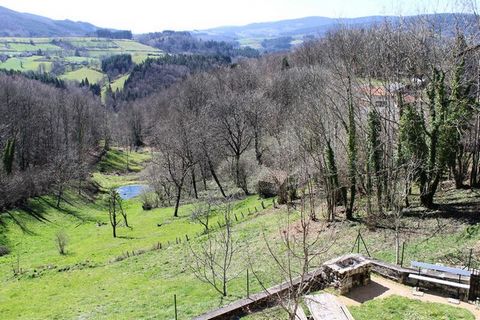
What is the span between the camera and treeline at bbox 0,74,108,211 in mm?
56938

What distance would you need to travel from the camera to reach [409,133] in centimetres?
2602

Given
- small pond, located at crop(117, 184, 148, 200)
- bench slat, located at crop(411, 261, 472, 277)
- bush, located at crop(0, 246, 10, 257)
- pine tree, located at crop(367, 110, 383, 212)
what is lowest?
small pond, located at crop(117, 184, 148, 200)

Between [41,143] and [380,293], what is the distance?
76716 millimetres

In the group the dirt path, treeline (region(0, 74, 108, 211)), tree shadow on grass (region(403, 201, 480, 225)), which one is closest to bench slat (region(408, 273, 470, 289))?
the dirt path

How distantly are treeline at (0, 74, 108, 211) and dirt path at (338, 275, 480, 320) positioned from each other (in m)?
43.9

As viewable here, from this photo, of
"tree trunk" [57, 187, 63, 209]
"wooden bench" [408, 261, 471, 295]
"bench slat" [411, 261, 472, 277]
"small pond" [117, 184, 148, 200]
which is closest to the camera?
"wooden bench" [408, 261, 471, 295]

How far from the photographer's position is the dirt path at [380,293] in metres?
16.1

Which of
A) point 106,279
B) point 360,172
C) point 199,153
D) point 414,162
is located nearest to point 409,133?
point 414,162

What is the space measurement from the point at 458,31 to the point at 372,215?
11.6 meters

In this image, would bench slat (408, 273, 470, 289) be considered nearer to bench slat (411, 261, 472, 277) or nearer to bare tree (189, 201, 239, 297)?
bench slat (411, 261, 472, 277)

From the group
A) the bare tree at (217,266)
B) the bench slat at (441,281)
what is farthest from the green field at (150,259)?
the bench slat at (441,281)

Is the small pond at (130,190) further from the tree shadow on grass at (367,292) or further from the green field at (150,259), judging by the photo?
the tree shadow on grass at (367,292)

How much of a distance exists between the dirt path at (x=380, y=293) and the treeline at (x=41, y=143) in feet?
144

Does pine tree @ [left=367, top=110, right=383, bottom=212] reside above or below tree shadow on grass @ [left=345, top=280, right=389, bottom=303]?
above
